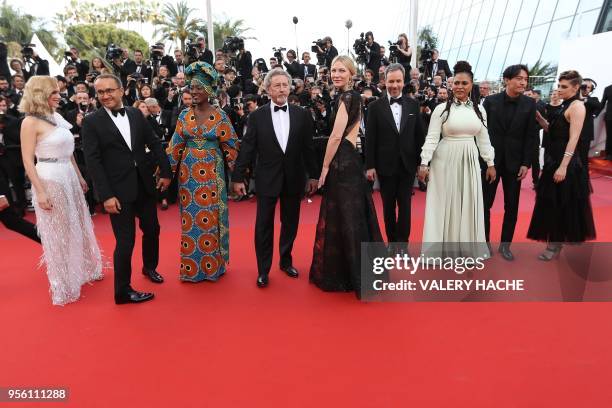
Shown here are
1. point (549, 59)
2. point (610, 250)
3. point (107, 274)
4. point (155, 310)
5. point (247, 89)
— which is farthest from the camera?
point (549, 59)

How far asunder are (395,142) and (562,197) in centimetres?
150

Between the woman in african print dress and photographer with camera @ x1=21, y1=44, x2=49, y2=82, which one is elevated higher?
photographer with camera @ x1=21, y1=44, x2=49, y2=82

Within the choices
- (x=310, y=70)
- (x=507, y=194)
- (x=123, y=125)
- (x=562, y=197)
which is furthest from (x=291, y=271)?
(x=310, y=70)

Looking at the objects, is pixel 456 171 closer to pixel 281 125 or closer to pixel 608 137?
pixel 281 125

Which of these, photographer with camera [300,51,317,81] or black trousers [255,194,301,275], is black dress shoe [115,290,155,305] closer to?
black trousers [255,194,301,275]

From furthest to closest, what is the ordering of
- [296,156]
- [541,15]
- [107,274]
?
1. [541,15]
2. [107,274]
3. [296,156]

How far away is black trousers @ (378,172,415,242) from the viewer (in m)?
3.89

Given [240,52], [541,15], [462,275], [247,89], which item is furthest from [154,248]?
[541,15]

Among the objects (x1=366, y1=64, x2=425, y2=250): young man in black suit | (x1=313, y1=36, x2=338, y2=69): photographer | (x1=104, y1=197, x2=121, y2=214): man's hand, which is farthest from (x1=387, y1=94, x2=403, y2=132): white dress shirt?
(x1=313, y1=36, x2=338, y2=69): photographer

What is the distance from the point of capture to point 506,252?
13.1 ft

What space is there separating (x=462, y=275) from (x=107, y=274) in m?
2.98

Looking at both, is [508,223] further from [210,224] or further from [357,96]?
[210,224]

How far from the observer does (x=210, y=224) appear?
11.6 feet

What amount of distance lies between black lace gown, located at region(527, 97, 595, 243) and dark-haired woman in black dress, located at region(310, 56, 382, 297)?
1664mm
